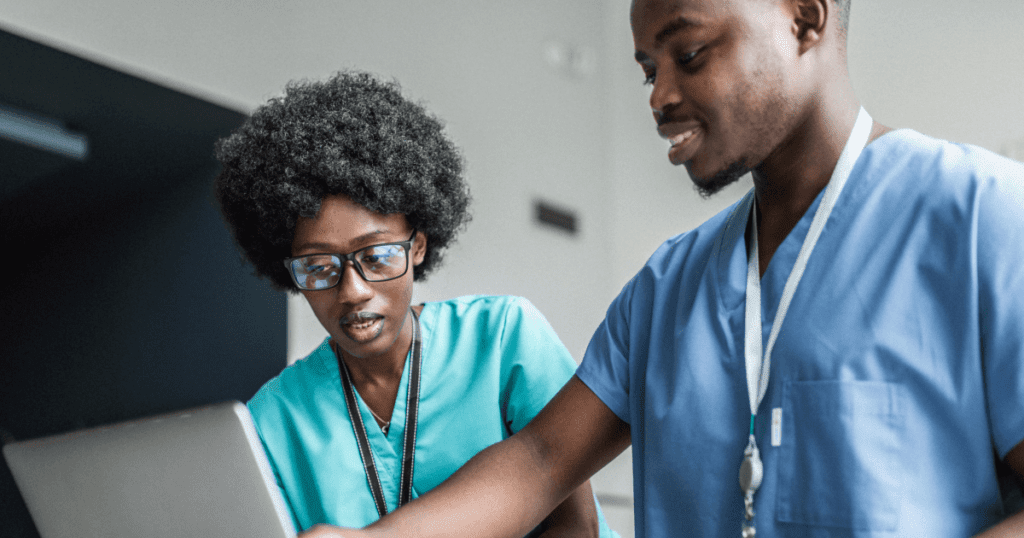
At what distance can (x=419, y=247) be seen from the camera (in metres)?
1.54

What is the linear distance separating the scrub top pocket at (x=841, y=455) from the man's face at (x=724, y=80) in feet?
0.86

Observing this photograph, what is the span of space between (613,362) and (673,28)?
1.43 feet

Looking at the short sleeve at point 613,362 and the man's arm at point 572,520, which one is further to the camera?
the man's arm at point 572,520

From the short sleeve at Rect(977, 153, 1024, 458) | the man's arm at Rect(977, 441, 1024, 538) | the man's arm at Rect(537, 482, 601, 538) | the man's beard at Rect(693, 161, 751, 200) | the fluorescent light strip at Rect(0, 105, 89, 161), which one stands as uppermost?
the fluorescent light strip at Rect(0, 105, 89, 161)

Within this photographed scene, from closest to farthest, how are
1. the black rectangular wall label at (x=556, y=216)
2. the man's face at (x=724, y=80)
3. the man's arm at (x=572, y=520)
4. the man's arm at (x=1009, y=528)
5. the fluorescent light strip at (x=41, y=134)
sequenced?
the man's arm at (x=1009, y=528) → the man's face at (x=724, y=80) → the man's arm at (x=572, y=520) → the fluorescent light strip at (x=41, y=134) → the black rectangular wall label at (x=556, y=216)

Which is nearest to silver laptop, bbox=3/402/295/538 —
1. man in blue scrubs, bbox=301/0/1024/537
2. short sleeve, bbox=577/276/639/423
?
man in blue scrubs, bbox=301/0/1024/537

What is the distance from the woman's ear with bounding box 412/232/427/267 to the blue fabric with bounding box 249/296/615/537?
0.48 ft

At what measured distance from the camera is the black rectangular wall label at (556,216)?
4.14m

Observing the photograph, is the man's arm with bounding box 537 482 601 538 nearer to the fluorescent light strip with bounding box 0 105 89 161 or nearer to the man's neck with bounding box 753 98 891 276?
the man's neck with bounding box 753 98 891 276

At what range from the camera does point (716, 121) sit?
3.05ft

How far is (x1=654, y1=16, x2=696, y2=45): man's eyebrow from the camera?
93 centimetres

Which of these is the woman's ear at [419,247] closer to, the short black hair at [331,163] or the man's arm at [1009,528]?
the short black hair at [331,163]

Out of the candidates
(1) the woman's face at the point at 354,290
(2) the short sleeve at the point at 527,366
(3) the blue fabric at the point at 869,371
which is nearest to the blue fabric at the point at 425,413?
(2) the short sleeve at the point at 527,366

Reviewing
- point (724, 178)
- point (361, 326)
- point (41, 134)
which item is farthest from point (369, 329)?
point (41, 134)
